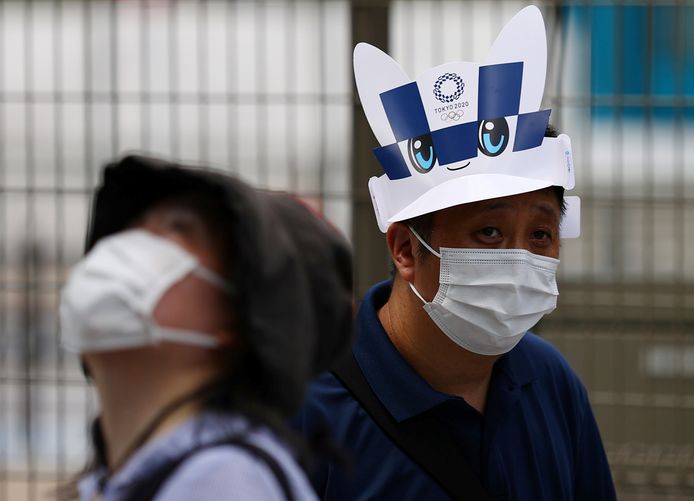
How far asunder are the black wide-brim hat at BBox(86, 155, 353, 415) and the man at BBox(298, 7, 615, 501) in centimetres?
81

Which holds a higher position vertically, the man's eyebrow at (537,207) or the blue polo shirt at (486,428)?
the man's eyebrow at (537,207)

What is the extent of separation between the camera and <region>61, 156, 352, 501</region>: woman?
4.54 feet

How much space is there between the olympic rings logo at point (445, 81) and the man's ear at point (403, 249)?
303 millimetres

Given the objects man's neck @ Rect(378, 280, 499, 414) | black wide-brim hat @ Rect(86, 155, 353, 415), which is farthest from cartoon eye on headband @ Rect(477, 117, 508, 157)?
black wide-brim hat @ Rect(86, 155, 353, 415)

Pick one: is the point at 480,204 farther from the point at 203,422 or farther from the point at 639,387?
the point at 639,387

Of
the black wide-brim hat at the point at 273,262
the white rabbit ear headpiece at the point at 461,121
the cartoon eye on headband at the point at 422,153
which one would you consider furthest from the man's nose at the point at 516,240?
the black wide-brim hat at the point at 273,262

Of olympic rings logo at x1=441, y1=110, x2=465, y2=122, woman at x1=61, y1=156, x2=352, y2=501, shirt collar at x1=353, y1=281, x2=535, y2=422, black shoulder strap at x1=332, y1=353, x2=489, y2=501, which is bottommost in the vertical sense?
black shoulder strap at x1=332, y1=353, x2=489, y2=501

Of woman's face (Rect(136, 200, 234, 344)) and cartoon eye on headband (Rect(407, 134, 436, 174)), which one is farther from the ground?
cartoon eye on headband (Rect(407, 134, 436, 174))

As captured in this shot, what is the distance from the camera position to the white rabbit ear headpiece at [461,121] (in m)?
2.59

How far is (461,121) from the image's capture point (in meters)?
2.62

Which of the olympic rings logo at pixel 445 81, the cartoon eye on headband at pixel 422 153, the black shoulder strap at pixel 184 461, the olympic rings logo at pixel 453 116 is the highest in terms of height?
the olympic rings logo at pixel 445 81

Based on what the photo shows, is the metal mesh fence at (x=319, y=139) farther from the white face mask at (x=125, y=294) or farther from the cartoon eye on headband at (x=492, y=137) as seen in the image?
the white face mask at (x=125, y=294)

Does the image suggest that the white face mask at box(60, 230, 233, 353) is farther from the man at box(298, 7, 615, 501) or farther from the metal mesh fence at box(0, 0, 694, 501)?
the metal mesh fence at box(0, 0, 694, 501)

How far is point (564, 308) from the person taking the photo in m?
4.81
